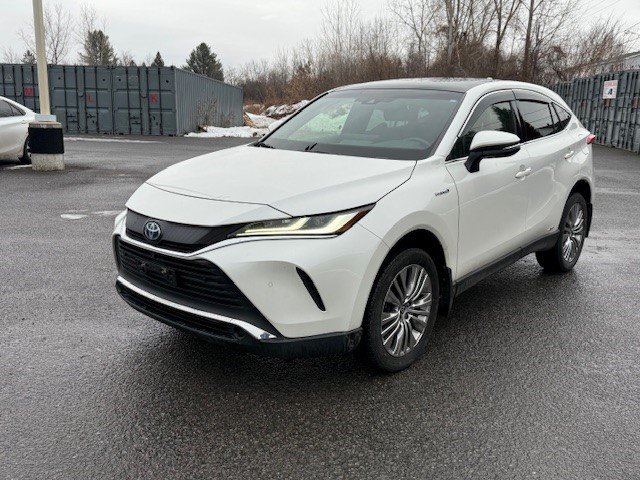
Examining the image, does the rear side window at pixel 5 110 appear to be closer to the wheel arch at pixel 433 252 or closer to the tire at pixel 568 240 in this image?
the tire at pixel 568 240

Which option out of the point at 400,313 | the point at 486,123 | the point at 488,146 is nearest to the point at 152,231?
the point at 400,313

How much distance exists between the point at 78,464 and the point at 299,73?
4324 centimetres

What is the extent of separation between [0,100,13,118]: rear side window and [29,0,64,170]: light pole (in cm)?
62

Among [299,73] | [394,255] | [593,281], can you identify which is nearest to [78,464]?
[394,255]

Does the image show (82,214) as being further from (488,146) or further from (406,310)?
(488,146)

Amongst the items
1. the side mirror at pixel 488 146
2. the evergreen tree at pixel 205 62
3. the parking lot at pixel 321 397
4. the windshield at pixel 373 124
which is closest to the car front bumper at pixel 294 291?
the parking lot at pixel 321 397

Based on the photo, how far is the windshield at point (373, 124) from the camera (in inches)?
148

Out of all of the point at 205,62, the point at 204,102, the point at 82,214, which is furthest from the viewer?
the point at 205,62

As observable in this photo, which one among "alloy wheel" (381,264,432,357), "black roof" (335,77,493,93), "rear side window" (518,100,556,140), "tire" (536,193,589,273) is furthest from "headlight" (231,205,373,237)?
"tire" (536,193,589,273)

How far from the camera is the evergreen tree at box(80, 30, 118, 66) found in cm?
5679

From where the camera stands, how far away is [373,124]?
4148mm

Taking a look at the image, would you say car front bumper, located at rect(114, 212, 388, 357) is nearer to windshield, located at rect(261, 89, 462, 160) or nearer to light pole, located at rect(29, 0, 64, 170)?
windshield, located at rect(261, 89, 462, 160)

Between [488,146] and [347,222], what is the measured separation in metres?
1.33

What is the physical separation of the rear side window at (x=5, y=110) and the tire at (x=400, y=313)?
11959 millimetres
